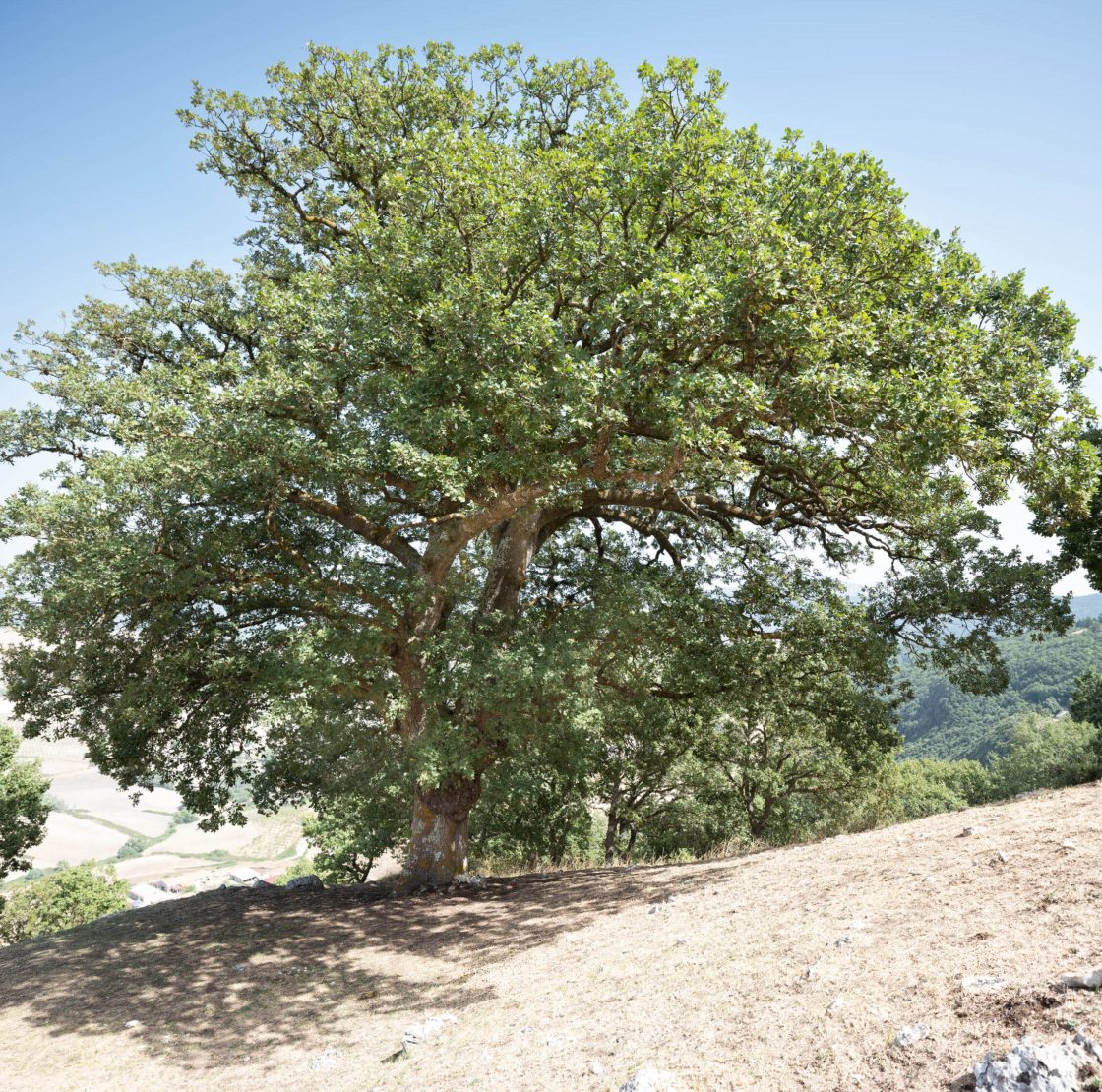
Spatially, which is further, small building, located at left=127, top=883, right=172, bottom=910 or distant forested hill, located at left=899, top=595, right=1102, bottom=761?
distant forested hill, located at left=899, top=595, right=1102, bottom=761

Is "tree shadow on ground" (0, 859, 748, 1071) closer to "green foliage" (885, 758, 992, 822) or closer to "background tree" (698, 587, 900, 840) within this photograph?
"background tree" (698, 587, 900, 840)

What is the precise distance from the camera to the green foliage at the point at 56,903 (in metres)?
42.2

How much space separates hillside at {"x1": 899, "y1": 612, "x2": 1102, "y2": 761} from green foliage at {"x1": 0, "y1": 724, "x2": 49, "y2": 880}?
142 metres

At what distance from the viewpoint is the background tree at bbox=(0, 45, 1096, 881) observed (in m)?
9.20

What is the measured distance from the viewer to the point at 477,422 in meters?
9.55

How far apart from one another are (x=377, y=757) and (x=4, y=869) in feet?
89.6

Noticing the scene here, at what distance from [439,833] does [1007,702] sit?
594ft

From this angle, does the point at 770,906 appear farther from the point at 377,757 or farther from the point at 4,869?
the point at 4,869

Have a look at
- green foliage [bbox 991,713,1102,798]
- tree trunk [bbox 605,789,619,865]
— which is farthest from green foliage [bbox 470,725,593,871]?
green foliage [bbox 991,713,1102,798]

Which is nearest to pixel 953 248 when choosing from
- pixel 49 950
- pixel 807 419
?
pixel 807 419

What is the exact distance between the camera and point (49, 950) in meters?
10.5

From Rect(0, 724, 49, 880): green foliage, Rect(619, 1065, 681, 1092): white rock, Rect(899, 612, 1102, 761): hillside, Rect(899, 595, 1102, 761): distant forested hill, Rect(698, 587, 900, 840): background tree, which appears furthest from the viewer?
Rect(899, 595, 1102, 761): distant forested hill

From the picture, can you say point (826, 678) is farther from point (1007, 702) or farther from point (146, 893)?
point (1007, 702)

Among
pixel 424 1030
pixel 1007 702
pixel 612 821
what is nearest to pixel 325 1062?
pixel 424 1030
